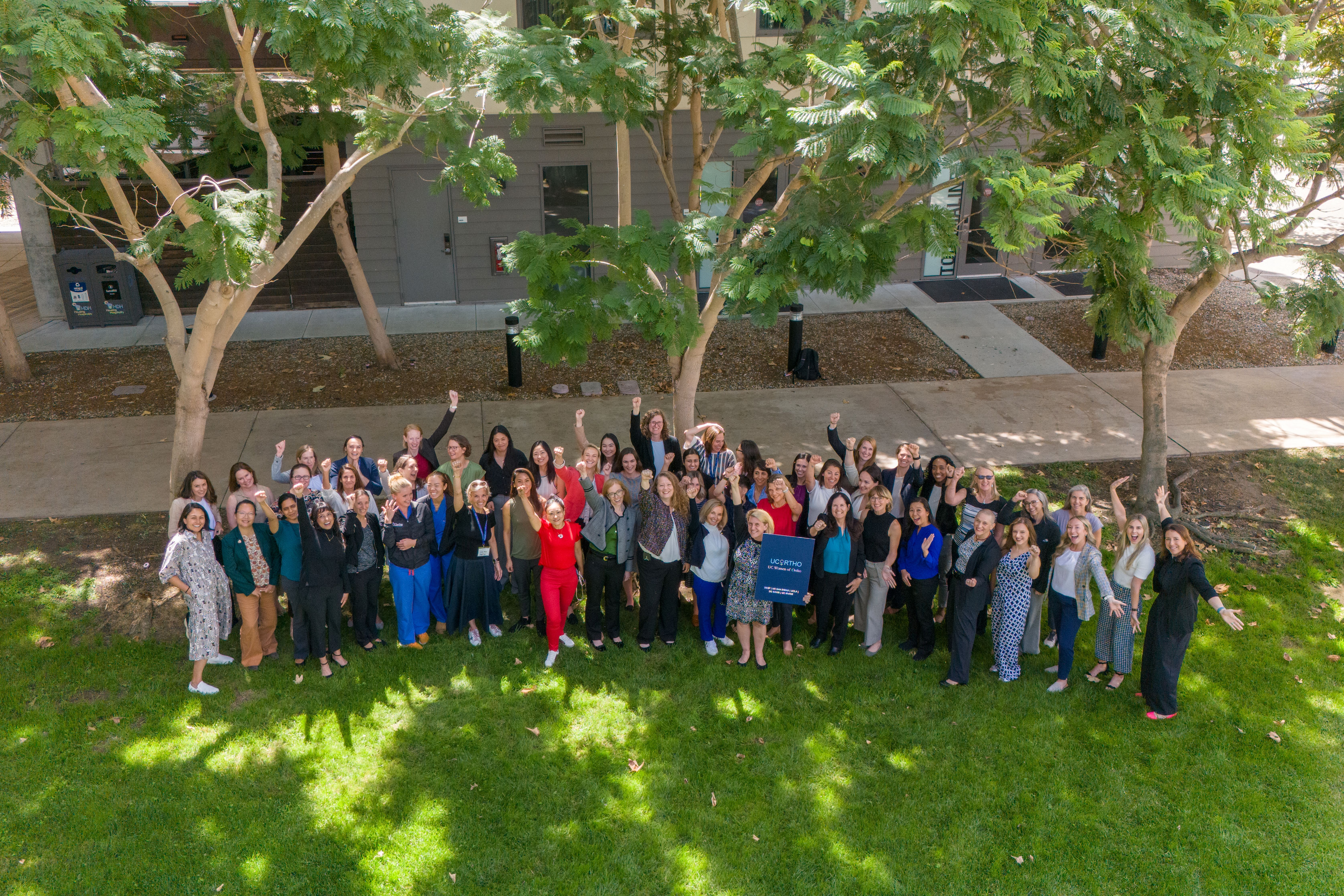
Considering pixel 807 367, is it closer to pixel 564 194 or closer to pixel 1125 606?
pixel 564 194

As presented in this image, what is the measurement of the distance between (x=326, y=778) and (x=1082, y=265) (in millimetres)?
6992

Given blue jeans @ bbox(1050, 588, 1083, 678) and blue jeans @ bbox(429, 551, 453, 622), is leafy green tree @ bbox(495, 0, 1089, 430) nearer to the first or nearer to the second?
blue jeans @ bbox(429, 551, 453, 622)

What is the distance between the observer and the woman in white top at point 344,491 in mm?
7473

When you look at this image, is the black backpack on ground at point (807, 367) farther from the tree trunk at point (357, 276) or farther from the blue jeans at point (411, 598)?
the blue jeans at point (411, 598)

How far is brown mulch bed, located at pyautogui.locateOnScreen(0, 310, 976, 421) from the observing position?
496 inches

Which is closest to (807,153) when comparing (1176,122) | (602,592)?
(1176,122)

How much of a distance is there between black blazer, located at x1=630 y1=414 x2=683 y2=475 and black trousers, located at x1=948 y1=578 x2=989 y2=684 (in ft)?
8.33

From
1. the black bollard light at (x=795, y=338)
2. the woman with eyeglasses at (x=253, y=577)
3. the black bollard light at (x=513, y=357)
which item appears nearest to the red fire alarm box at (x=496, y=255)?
the black bollard light at (x=513, y=357)

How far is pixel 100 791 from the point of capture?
21.0 feet

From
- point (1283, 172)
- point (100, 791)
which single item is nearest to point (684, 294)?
point (100, 791)

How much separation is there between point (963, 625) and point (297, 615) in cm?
498

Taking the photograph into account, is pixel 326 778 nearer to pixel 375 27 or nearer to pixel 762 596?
pixel 762 596

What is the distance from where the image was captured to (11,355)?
12.8 m

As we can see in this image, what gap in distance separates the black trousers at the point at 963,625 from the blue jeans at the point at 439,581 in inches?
154
